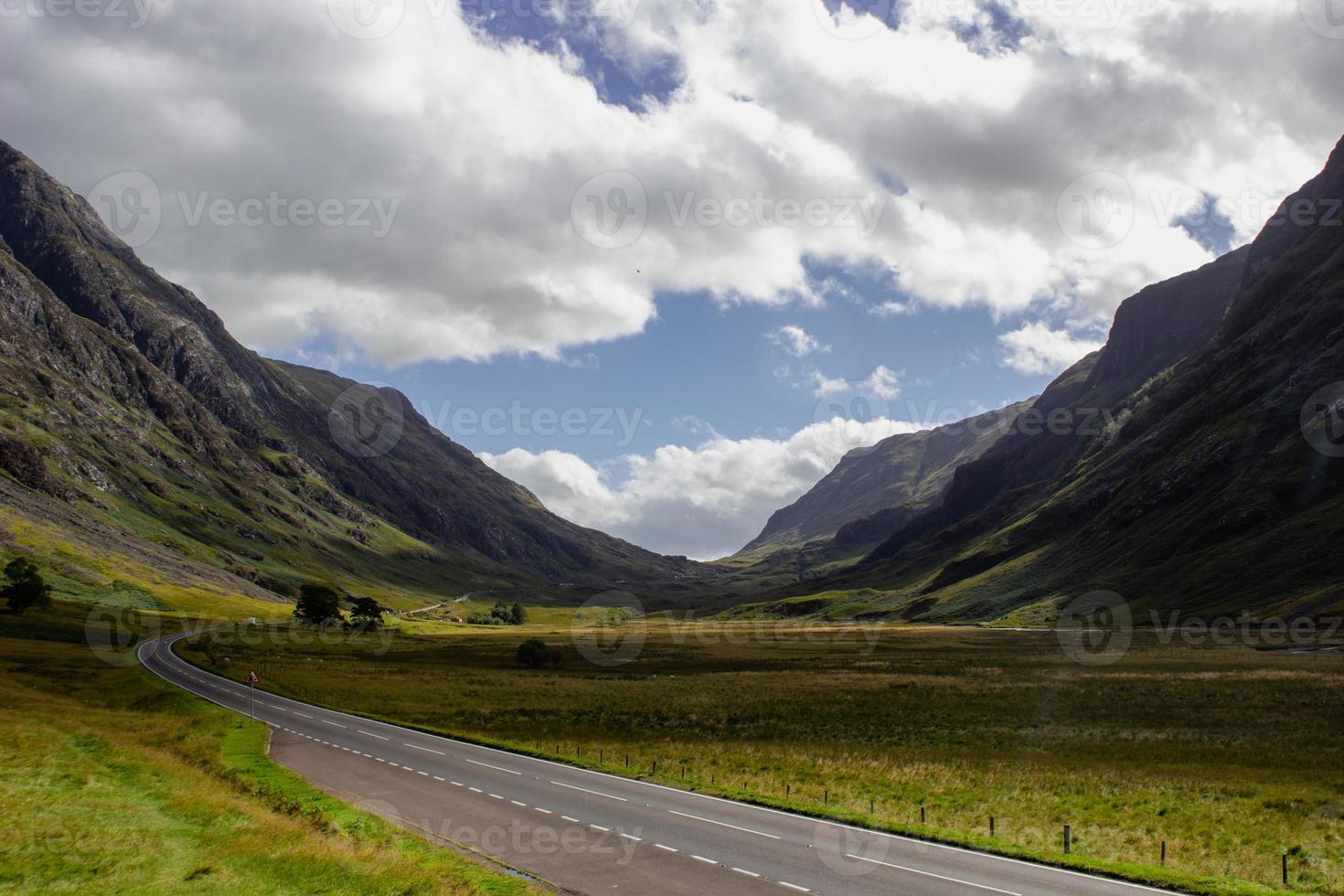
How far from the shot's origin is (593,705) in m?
59.4

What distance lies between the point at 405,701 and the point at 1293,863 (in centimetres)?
5740

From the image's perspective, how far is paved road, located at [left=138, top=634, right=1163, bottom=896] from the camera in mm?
19922

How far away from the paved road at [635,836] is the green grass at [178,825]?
229 cm

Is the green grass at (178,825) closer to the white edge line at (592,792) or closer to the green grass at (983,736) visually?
the white edge line at (592,792)

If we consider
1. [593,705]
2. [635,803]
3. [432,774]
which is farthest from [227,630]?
[635,803]

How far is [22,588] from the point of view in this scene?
314ft

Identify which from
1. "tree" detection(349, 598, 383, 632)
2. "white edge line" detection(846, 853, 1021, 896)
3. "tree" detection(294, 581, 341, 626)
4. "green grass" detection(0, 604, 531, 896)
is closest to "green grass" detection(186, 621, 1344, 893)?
"white edge line" detection(846, 853, 1021, 896)

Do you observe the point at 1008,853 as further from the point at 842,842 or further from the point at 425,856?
the point at 425,856

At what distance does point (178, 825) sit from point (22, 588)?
10372 cm

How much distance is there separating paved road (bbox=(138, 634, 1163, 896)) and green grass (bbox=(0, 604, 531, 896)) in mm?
2294

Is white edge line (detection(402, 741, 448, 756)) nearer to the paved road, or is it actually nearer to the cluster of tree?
the paved road

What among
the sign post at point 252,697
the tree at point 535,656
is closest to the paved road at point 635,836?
the sign post at point 252,697

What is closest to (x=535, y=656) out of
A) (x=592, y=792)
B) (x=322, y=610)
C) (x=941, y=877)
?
(x=322, y=610)

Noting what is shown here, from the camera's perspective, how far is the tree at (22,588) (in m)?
95.4
